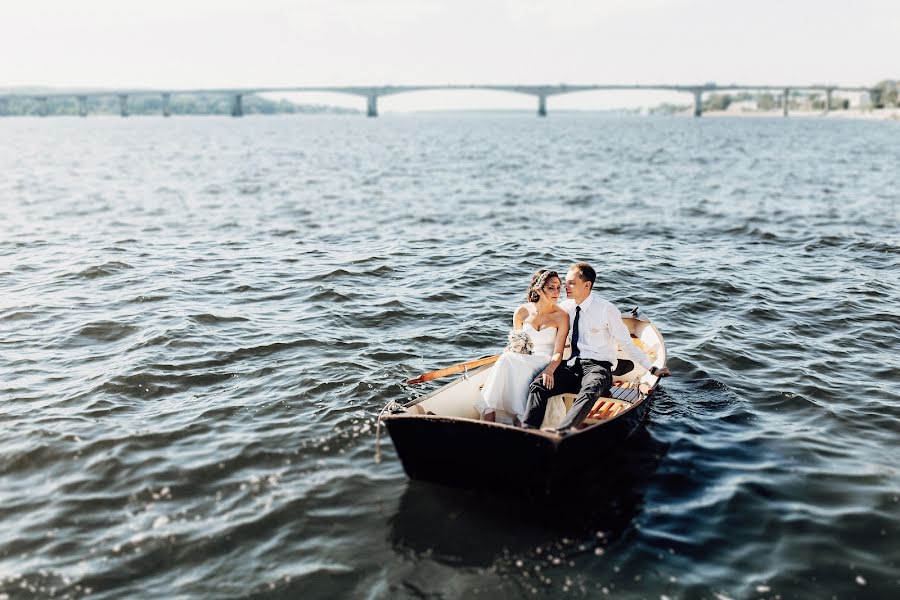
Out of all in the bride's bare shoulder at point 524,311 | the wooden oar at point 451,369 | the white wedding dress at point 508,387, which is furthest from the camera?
the wooden oar at point 451,369

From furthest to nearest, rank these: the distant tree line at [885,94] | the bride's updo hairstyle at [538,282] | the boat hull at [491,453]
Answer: the distant tree line at [885,94] < the bride's updo hairstyle at [538,282] < the boat hull at [491,453]

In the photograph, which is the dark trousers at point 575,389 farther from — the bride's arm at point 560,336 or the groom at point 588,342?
the bride's arm at point 560,336

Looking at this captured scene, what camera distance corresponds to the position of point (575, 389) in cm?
932

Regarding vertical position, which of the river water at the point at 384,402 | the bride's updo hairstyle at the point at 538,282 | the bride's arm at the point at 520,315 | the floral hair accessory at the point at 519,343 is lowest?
the river water at the point at 384,402

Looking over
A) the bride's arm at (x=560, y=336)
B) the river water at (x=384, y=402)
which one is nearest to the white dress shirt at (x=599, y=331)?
the bride's arm at (x=560, y=336)

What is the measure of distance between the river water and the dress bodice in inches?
65.9

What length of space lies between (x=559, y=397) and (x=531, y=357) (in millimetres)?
679

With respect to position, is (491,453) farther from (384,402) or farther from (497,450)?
(384,402)

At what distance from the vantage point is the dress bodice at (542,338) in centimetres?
937

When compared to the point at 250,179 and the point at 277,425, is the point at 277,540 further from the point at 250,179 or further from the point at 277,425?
the point at 250,179

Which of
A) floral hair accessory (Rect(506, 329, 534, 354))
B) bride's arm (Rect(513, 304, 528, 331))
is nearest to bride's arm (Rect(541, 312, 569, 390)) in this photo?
floral hair accessory (Rect(506, 329, 534, 354))

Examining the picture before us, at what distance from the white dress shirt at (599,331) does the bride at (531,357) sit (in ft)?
1.73

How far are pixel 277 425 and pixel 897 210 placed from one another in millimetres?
27791

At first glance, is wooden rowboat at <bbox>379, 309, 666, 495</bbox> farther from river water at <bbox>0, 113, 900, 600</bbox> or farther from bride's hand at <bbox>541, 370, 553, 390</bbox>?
bride's hand at <bbox>541, 370, 553, 390</bbox>
